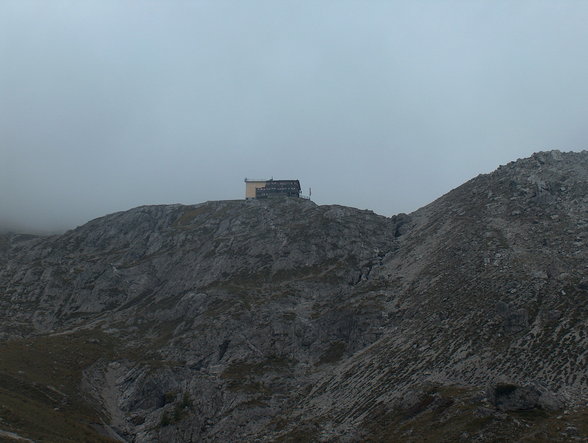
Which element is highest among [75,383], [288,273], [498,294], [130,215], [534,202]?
[130,215]

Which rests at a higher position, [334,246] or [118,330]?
[334,246]

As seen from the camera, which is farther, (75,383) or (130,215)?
(130,215)

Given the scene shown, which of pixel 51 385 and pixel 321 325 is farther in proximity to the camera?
pixel 321 325

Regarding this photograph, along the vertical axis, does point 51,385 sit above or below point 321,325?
below

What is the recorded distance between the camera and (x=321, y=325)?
Result: 373 ft

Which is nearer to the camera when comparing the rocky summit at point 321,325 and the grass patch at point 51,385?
the grass patch at point 51,385

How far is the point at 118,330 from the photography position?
423 ft

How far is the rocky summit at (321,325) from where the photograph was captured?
228 ft

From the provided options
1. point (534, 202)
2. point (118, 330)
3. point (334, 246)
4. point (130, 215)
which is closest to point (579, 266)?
point (534, 202)

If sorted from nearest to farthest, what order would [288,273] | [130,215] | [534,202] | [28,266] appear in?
[534,202] < [288,273] < [28,266] < [130,215]

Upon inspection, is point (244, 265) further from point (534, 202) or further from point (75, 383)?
point (534, 202)

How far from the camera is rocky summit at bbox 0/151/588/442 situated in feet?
228

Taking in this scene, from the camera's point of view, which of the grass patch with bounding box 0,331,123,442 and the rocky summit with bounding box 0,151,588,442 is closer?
the grass patch with bounding box 0,331,123,442

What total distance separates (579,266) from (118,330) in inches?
4127
